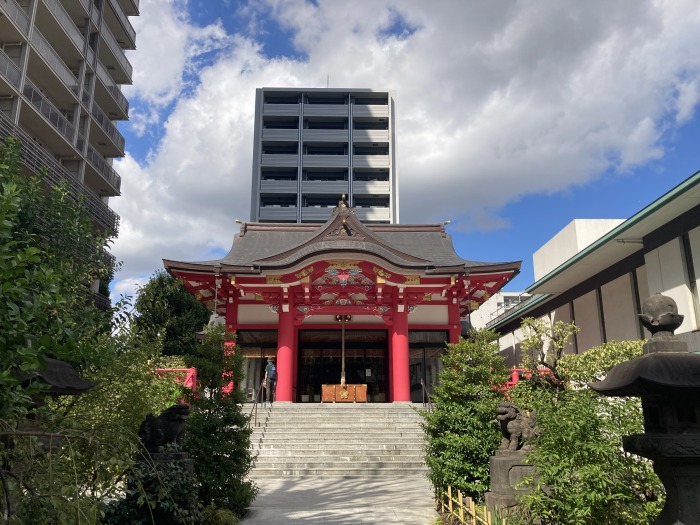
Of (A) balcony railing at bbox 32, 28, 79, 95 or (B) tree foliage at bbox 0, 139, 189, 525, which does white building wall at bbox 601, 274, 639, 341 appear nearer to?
(B) tree foliage at bbox 0, 139, 189, 525

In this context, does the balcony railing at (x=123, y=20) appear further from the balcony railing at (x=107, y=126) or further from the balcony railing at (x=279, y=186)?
the balcony railing at (x=279, y=186)

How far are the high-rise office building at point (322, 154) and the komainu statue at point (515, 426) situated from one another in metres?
50.8

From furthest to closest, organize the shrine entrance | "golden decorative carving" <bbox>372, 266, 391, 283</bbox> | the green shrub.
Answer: the shrine entrance, "golden decorative carving" <bbox>372, 266, 391, 283</bbox>, the green shrub

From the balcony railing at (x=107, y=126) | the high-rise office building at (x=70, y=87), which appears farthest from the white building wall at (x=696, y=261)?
the balcony railing at (x=107, y=126)

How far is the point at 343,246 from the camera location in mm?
17641

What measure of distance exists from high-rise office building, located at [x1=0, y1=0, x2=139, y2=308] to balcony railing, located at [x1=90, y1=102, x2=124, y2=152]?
0.18 feet

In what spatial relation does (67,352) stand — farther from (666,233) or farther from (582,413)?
(666,233)

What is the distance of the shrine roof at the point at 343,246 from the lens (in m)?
17.8

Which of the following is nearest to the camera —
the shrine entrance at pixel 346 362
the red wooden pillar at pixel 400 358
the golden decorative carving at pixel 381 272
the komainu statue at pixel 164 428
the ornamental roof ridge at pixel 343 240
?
the komainu statue at pixel 164 428

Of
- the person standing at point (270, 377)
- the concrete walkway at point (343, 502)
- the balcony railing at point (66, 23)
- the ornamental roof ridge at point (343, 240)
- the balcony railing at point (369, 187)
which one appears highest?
the balcony railing at point (369, 187)

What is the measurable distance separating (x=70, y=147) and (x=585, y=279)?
76.4 feet

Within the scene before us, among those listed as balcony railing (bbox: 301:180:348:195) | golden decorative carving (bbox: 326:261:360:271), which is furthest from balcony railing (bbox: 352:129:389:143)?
golden decorative carving (bbox: 326:261:360:271)

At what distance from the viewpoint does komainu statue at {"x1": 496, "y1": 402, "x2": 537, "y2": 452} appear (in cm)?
732

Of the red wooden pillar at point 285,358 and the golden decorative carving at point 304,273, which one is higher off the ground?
the golden decorative carving at point 304,273
